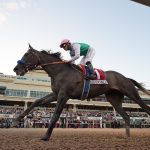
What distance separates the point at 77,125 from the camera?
2405cm

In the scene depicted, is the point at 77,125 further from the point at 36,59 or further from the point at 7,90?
the point at 7,90

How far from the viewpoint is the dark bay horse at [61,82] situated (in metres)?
5.98

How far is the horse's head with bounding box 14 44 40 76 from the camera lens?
6465 mm

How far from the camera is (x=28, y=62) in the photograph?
6.50 metres

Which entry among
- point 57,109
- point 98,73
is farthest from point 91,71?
point 57,109

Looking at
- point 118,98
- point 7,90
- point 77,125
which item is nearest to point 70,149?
point 118,98

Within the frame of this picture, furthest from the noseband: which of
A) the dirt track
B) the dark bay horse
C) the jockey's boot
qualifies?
the dirt track

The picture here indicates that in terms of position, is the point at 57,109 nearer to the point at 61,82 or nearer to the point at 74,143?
the point at 61,82

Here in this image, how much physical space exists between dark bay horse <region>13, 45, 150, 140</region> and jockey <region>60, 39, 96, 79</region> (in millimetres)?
301

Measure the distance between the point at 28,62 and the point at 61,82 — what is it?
1063 mm

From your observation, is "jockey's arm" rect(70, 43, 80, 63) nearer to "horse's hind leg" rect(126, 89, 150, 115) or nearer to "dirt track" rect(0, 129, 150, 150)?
"horse's hind leg" rect(126, 89, 150, 115)

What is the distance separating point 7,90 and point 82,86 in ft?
176

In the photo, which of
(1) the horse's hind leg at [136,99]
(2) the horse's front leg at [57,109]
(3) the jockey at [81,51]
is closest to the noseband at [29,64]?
(3) the jockey at [81,51]

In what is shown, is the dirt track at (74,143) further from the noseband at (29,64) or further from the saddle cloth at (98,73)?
the noseband at (29,64)
